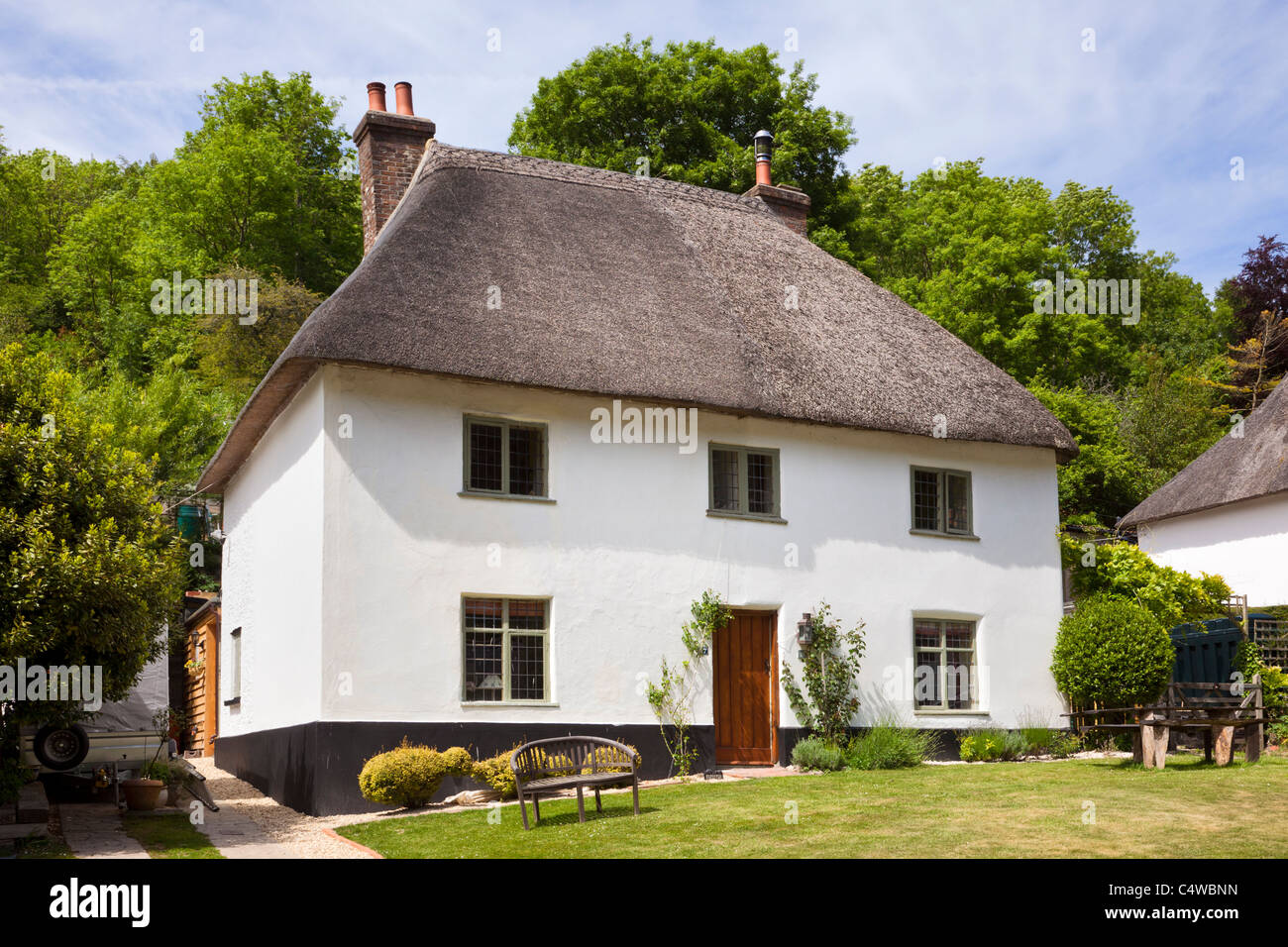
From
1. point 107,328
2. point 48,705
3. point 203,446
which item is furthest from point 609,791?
point 107,328

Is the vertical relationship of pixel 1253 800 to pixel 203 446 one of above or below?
below

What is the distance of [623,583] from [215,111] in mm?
34752

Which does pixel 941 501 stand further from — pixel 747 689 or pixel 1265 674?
pixel 1265 674

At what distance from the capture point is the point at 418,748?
46.9 ft

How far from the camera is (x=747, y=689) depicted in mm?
17688

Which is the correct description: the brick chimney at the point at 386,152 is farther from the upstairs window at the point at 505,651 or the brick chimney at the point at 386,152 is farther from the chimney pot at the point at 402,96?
the upstairs window at the point at 505,651

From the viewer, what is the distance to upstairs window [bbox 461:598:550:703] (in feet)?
51.6

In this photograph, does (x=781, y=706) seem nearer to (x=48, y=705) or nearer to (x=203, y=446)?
(x=48, y=705)

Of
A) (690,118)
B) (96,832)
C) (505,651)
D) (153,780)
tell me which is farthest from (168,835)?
(690,118)

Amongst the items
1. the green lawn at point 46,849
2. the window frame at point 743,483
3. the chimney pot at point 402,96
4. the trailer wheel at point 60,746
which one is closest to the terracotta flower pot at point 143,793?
the trailer wheel at point 60,746

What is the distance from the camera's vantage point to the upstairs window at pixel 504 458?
1614 cm

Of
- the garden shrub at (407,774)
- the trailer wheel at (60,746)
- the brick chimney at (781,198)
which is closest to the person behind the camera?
the garden shrub at (407,774)

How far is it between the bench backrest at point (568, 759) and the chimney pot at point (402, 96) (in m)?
12.2

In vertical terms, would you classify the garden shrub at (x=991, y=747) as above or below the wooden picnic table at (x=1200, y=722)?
below
